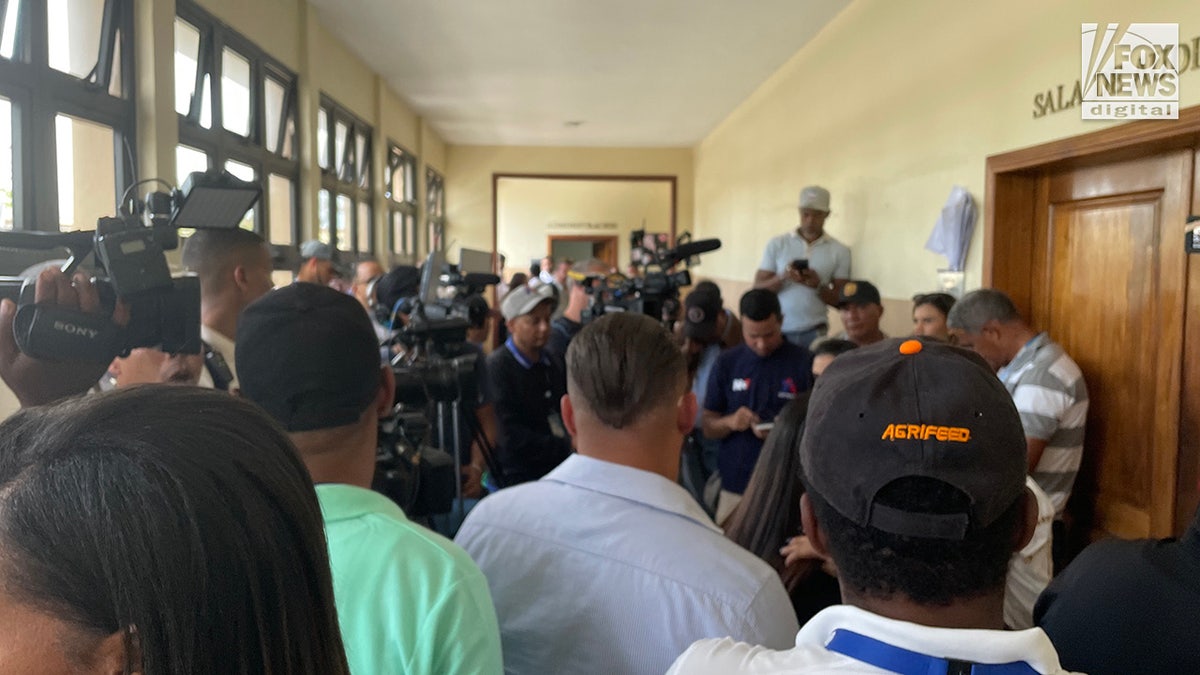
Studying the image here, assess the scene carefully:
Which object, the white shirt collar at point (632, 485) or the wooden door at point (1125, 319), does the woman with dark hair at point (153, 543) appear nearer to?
the white shirt collar at point (632, 485)

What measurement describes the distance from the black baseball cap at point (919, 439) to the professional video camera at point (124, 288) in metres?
1.13

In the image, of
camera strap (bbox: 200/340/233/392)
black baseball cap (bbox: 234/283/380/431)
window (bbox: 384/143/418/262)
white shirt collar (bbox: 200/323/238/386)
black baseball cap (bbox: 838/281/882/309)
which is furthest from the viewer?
window (bbox: 384/143/418/262)

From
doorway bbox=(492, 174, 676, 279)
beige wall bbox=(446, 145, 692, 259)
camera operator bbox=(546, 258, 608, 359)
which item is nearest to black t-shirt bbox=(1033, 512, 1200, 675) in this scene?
camera operator bbox=(546, 258, 608, 359)

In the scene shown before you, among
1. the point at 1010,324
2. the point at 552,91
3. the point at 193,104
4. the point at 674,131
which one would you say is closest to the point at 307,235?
the point at 193,104

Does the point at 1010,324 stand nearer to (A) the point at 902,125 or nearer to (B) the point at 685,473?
(B) the point at 685,473

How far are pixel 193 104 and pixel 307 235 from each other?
68.0 inches

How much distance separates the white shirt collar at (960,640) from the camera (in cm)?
68

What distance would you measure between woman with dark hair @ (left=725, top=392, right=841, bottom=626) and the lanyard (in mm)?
804

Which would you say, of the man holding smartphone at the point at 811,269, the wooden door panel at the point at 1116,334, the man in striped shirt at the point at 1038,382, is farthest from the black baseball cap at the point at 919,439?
the man holding smartphone at the point at 811,269

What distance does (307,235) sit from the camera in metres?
5.93

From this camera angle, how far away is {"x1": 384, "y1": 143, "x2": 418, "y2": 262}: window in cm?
885

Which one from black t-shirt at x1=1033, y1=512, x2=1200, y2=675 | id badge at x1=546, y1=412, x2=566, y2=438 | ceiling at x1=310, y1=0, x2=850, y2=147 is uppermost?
ceiling at x1=310, y1=0, x2=850, y2=147
